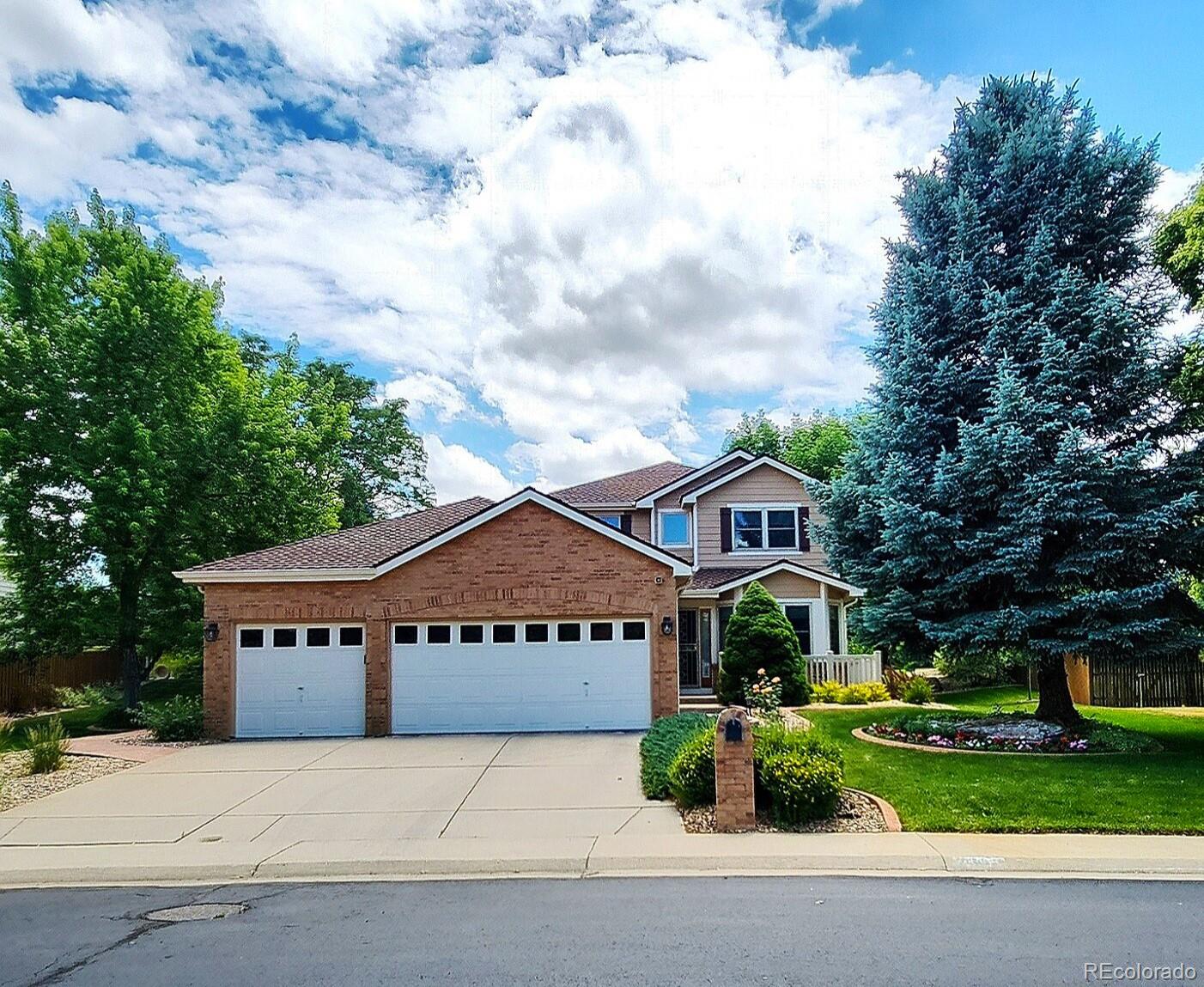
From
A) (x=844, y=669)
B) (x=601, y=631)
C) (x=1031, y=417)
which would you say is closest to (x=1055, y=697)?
(x=1031, y=417)

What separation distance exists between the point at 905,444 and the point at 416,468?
29953 millimetres

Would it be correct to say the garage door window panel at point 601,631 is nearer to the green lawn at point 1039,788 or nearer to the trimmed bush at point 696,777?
the green lawn at point 1039,788

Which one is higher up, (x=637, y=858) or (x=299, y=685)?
(x=299, y=685)

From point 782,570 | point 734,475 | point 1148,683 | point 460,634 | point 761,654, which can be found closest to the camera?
point 460,634

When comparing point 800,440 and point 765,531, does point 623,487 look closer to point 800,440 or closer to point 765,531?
point 765,531

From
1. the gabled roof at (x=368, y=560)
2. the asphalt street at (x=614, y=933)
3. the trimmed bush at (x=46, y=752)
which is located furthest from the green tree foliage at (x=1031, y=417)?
the trimmed bush at (x=46, y=752)

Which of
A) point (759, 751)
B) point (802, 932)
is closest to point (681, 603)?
point (759, 751)

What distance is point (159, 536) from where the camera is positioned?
23859mm

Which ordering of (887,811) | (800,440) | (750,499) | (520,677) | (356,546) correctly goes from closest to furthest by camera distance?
(887,811) → (520,677) → (356,546) → (750,499) → (800,440)

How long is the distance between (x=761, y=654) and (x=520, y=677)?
6316 mm

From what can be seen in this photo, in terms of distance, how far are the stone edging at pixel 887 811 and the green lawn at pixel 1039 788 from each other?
9cm

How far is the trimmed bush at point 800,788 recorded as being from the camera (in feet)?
31.8

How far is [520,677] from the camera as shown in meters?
18.2

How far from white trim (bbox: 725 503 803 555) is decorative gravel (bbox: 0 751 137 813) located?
58.7ft
